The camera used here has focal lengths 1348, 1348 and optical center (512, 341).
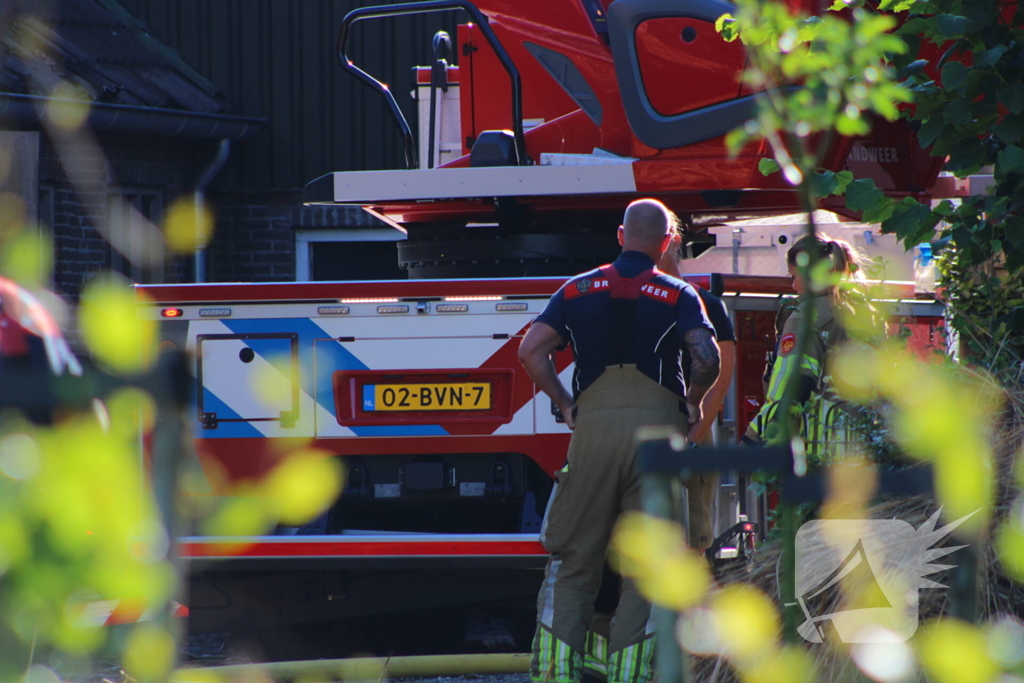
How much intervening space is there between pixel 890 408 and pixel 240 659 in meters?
3.25

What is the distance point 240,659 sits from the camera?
19.6 feet

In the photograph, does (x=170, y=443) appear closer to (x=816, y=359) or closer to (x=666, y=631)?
(x=666, y=631)

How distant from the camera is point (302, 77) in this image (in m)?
13.5

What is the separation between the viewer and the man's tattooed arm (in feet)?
14.8

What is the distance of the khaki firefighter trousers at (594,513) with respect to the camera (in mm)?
4441

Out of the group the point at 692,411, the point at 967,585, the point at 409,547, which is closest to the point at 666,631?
the point at 967,585

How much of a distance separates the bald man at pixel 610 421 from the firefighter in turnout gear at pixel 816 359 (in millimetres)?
413

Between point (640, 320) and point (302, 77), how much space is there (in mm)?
9716

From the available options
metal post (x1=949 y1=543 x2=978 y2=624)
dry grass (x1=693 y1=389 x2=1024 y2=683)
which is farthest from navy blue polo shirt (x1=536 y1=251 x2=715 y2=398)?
metal post (x1=949 y1=543 x2=978 y2=624)

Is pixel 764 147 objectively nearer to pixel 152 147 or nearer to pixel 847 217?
pixel 847 217

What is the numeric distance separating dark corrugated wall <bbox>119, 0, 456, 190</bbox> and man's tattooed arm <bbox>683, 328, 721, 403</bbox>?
363 inches

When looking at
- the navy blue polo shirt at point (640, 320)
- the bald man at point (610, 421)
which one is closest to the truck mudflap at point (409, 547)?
the bald man at point (610, 421)

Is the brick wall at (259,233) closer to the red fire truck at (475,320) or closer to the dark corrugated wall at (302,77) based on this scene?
the dark corrugated wall at (302,77)

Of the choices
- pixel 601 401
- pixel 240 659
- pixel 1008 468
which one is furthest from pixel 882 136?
pixel 240 659
